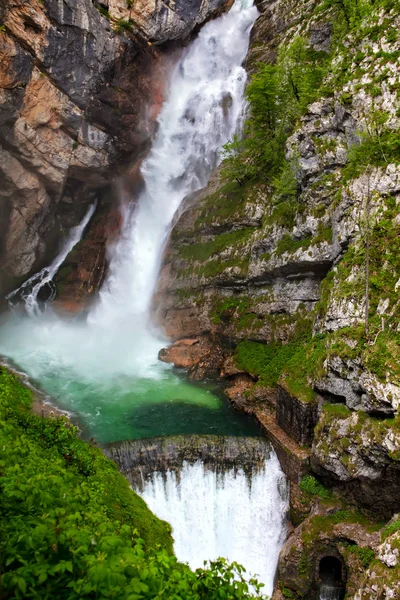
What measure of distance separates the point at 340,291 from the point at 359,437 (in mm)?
6585

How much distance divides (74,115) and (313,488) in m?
29.7

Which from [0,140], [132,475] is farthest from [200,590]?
[0,140]

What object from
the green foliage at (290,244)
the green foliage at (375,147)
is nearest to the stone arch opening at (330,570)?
the green foliage at (290,244)

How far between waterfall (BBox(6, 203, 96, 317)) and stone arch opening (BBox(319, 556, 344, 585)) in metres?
27.6

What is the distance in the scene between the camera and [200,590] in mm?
4172

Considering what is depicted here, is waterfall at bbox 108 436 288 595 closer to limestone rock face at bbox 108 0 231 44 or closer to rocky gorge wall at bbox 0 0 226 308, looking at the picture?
rocky gorge wall at bbox 0 0 226 308

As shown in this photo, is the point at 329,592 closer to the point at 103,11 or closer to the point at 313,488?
the point at 313,488

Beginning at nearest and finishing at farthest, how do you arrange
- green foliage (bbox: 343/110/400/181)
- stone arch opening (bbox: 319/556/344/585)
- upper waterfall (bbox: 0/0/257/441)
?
1. stone arch opening (bbox: 319/556/344/585)
2. green foliage (bbox: 343/110/400/181)
3. upper waterfall (bbox: 0/0/257/441)

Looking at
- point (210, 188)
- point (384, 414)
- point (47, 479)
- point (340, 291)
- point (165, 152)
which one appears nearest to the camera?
point (47, 479)

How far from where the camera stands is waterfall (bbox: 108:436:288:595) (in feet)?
54.1

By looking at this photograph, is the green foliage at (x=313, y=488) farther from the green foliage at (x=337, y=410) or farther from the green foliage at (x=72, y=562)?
the green foliage at (x=72, y=562)

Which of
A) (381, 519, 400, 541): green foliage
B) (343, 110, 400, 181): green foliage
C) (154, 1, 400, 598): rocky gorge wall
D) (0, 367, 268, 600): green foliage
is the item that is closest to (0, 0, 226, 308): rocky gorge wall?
(154, 1, 400, 598): rocky gorge wall

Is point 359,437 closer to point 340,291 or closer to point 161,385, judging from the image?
point 340,291

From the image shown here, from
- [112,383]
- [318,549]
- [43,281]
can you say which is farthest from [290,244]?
[43,281]
